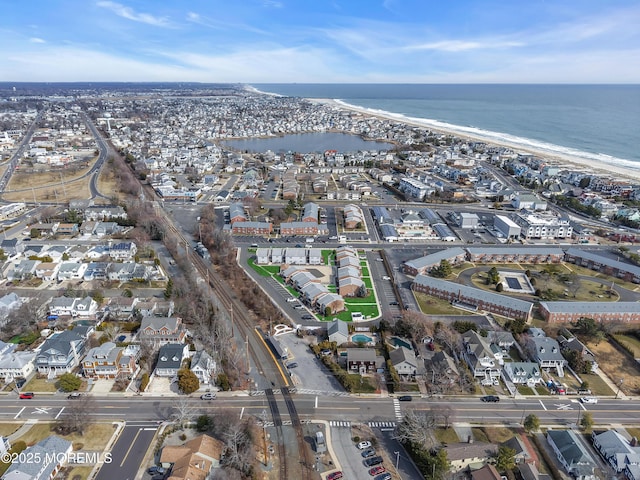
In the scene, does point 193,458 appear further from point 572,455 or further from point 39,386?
point 572,455

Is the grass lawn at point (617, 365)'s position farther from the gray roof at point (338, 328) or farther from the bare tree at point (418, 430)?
the gray roof at point (338, 328)

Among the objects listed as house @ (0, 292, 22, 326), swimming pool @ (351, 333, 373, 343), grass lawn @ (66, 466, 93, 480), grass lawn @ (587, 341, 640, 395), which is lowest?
grass lawn @ (587, 341, 640, 395)

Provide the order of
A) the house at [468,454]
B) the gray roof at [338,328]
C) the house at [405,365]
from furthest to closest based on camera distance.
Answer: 1. the gray roof at [338,328]
2. the house at [405,365]
3. the house at [468,454]

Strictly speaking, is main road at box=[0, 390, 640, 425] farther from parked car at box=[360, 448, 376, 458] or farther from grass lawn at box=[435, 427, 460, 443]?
parked car at box=[360, 448, 376, 458]

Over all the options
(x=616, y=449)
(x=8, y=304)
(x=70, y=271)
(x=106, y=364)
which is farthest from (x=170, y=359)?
(x=616, y=449)

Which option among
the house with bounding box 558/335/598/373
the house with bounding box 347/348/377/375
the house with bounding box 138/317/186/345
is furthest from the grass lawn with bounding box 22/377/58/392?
the house with bounding box 558/335/598/373

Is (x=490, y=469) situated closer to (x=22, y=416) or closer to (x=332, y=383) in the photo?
(x=332, y=383)

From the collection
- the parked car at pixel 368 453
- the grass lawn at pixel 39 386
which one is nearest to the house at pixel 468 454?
the parked car at pixel 368 453

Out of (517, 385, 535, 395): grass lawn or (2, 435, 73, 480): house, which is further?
(517, 385, 535, 395): grass lawn
